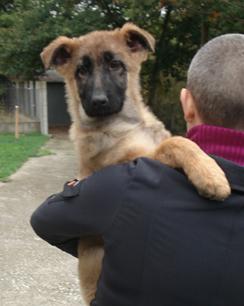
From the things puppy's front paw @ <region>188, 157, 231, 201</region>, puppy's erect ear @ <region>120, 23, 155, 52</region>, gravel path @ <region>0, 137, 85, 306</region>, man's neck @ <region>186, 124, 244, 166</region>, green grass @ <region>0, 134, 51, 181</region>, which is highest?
puppy's erect ear @ <region>120, 23, 155, 52</region>

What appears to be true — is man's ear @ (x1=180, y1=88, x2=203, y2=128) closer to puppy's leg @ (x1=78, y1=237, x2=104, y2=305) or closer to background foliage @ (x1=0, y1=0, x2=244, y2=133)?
puppy's leg @ (x1=78, y1=237, x2=104, y2=305)

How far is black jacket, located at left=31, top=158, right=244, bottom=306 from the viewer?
1828mm

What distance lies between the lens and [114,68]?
144 inches

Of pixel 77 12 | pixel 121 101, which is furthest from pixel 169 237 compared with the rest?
pixel 77 12

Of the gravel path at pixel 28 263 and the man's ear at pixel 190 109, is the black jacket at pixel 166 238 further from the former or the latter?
the gravel path at pixel 28 263

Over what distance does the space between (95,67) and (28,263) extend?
4.22 metres

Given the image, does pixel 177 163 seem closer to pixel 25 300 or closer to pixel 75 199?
pixel 75 199

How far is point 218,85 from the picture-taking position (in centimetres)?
195

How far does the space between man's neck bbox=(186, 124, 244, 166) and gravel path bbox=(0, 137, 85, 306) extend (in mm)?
4278

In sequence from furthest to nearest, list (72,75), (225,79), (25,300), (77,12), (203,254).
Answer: (77,12) < (25,300) < (72,75) < (225,79) < (203,254)

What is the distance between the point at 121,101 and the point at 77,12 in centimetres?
2096

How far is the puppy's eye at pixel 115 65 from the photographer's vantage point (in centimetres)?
363

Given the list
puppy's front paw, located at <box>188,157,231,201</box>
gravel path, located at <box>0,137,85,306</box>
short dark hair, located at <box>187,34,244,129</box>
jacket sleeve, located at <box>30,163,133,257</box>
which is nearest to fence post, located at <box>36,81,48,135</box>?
gravel path, located at <box>0,137,85,306</box>

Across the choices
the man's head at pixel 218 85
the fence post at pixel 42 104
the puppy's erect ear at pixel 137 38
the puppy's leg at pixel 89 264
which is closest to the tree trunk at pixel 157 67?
the fence post at pixel 42 104
